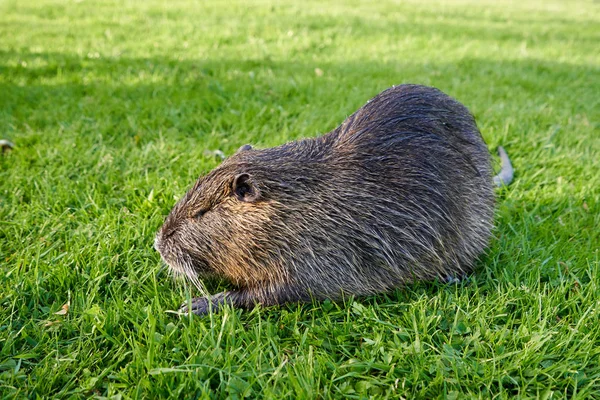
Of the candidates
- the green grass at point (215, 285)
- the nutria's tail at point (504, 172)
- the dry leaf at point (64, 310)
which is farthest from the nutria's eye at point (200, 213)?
the nutria's tail at point (504, 172)

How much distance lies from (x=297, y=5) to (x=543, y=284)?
8866 millimetres

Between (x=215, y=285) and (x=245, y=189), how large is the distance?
0.60m

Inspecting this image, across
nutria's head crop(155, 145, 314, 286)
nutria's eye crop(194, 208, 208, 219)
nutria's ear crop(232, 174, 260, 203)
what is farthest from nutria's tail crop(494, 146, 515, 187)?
nutria's eye crop(194, 208, 208, 219)

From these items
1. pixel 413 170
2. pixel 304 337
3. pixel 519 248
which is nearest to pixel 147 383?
pixel 304 337

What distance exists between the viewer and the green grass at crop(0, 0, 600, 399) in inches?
78.5

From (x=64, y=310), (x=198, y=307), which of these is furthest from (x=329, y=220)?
(x=64, y=310)

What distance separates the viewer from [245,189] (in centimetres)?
248

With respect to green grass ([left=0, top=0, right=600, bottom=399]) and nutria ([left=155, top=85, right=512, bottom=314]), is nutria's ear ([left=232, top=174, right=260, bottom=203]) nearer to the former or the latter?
nutria ([left=155, top=85, right=512, bottom=314])

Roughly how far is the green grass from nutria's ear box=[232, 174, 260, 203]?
0.56 m

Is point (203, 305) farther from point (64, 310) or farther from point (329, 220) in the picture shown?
point (329, 220)

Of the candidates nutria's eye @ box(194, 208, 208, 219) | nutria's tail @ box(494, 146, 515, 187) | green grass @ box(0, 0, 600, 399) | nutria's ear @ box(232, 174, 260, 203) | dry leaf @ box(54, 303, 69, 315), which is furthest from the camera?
nutria's tail @ box(494, 146, 515, 187)

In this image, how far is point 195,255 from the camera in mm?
2520

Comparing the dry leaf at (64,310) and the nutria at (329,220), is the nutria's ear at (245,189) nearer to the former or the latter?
the nutria at (329,220)

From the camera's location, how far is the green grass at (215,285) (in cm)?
199
